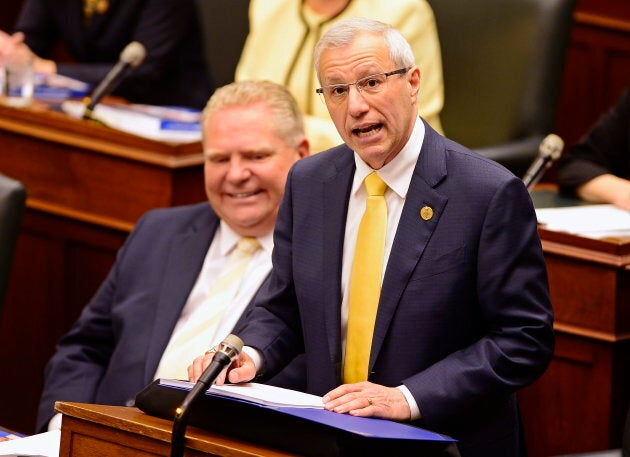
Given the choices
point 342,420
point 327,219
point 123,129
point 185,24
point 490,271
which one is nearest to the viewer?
point 342,420

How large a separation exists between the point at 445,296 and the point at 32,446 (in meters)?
0.77

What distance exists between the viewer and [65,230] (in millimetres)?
3850

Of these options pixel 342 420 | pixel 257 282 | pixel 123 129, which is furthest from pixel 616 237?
pixel 123 129

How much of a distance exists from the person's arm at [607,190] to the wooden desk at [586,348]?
0.40 metres

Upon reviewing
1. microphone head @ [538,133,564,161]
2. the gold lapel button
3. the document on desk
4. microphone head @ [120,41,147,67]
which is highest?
microphone head @ [120,41,147,67]

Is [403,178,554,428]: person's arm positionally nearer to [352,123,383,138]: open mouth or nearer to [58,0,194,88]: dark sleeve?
[352,123,383,138]: open mouth

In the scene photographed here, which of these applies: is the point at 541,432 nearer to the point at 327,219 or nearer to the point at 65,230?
the point at 327,219

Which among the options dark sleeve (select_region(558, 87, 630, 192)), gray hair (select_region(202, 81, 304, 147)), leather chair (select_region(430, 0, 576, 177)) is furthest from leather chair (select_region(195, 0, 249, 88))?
gray hair (select_region(202, 81, 304, 147))

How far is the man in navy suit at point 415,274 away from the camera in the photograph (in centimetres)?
207

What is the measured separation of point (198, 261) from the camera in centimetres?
295

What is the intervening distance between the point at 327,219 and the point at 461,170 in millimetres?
257

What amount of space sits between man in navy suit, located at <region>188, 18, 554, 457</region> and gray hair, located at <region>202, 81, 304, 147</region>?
0.66 m

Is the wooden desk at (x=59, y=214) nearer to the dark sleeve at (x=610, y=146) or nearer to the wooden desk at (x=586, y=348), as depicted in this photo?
the dark sleeve at (x=610, y=146)

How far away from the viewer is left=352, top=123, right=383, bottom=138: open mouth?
2107mm
